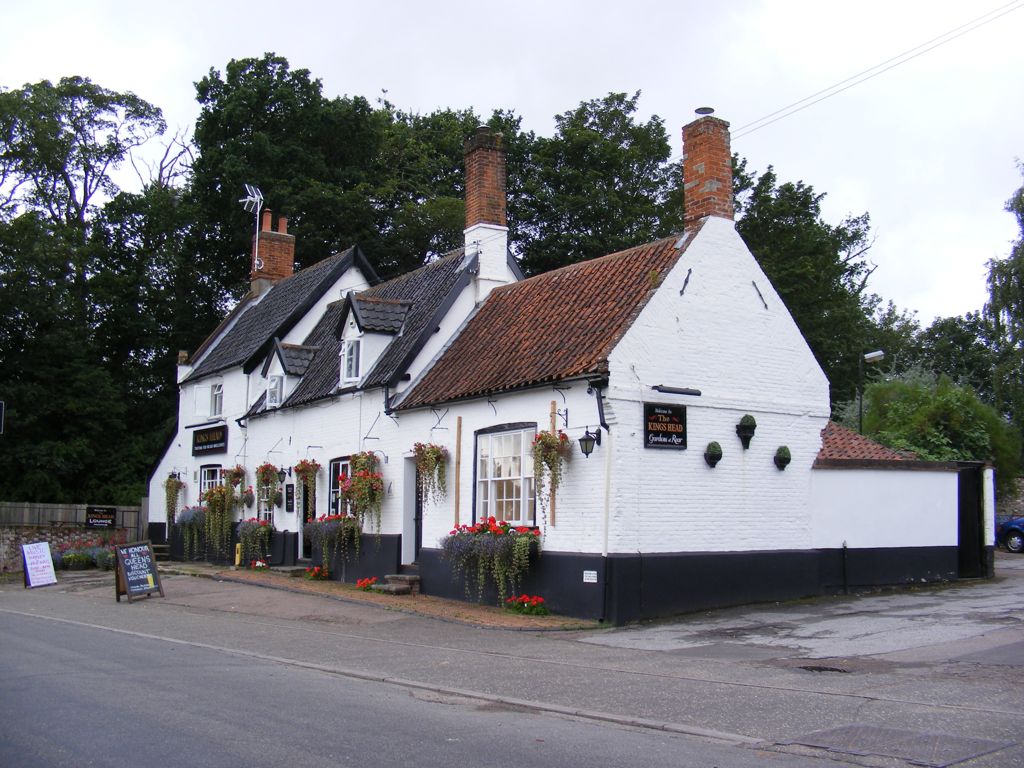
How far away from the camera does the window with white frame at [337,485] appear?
917 inches

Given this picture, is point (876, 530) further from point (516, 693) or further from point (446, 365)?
point (516, 693)

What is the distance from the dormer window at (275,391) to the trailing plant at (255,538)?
3.12 m

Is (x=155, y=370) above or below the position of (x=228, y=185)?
below

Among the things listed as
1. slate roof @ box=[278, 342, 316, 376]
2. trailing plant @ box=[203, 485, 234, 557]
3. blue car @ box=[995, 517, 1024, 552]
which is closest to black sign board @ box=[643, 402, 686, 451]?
slate roof @ box=[278, 342, 316, 376]

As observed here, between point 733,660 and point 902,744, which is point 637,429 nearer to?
point 733,660

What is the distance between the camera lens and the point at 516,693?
410 inches

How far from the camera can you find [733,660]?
12414 mm

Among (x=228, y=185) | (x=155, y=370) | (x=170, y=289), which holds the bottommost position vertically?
(x=155, y=370)

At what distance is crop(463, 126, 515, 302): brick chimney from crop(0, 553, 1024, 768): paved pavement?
8171 millimetres

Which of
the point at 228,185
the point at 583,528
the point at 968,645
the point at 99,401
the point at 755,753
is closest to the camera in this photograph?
the point at 755,753

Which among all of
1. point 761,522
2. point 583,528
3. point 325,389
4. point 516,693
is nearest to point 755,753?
point 516,693

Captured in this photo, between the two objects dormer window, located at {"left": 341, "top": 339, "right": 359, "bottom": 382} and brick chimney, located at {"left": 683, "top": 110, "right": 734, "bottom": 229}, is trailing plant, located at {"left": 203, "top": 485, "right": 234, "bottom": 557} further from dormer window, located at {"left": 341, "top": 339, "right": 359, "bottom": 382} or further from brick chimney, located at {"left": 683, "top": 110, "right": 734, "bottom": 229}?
brick chimney, located at {"left": 683, "top": 110, "right": 734, "bottom": 229}

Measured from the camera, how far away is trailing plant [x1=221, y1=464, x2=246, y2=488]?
91.8ft

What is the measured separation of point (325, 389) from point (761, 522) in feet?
36.2
